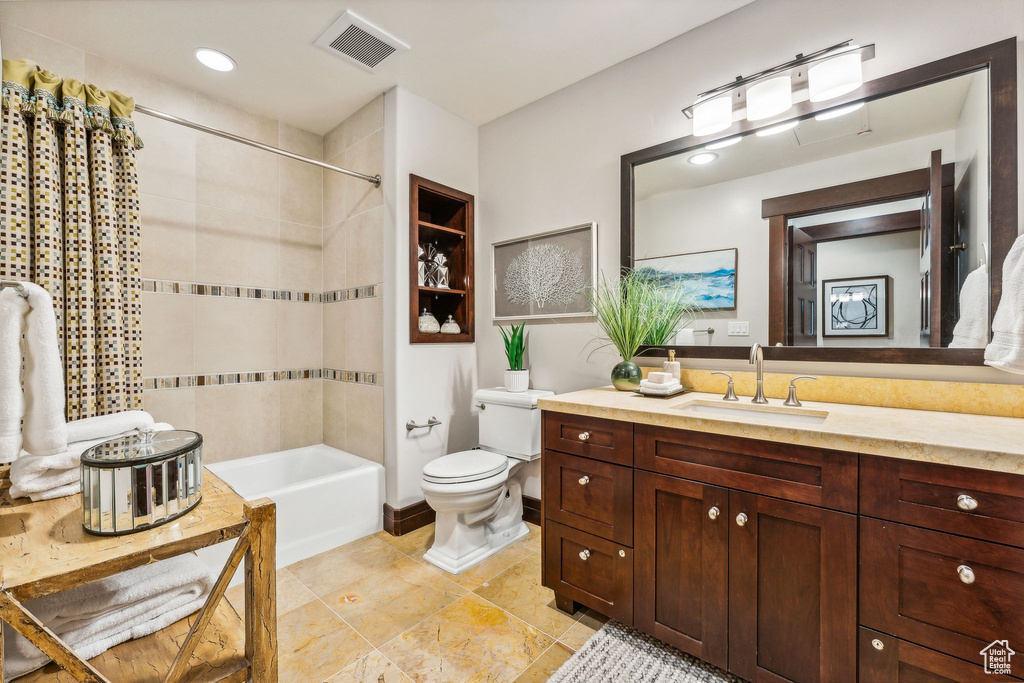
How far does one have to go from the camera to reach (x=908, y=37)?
1.50 meters

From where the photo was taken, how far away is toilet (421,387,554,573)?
202 cm

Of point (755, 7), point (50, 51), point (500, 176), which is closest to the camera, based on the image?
point (755, 7)

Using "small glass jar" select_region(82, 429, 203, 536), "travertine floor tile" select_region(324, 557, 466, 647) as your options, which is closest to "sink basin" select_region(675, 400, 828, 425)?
"travertine floor tile" select_region(324, 557, 466, 647)

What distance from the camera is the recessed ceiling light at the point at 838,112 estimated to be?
5.19ft

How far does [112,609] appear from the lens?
2.89ft

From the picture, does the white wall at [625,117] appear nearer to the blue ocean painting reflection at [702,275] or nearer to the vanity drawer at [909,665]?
the blue ocean painting reflection at [702,275]

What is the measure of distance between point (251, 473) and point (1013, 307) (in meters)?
3.25

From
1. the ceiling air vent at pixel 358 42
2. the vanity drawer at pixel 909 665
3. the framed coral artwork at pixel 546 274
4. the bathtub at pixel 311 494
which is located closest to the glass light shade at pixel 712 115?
the framed coral artwork at pixel 546 274

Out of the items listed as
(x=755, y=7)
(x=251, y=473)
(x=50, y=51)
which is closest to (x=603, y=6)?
(x=755, y=7)

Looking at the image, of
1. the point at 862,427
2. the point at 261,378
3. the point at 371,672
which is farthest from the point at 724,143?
the point at 261,378

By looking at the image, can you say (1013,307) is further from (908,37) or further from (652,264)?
(652,264)

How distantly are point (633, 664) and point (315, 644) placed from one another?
1091 mm

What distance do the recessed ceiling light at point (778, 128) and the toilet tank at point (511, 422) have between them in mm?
1473

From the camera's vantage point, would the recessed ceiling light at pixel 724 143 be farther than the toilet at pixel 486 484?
No
